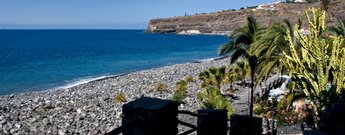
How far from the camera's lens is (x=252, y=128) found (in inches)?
252

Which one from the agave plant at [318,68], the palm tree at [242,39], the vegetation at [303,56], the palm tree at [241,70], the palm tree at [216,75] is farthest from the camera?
the palm tree at [241,70]

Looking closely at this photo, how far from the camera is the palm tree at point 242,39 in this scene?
18.2 meters

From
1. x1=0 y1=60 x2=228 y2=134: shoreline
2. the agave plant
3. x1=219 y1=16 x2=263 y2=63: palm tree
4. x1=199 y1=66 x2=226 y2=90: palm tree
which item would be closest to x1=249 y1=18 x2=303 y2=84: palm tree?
x1=219 y1=16 x2=263 y2=63: palm tree

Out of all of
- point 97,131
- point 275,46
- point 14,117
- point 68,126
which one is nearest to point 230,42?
point 275,46

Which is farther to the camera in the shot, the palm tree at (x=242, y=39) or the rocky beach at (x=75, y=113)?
the rocky beach at (x=75, y=113)

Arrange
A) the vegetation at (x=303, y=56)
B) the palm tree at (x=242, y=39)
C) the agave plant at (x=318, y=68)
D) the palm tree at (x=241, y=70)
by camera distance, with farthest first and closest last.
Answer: the palm tree at (x=241, y=70) → the palm tree at (x=242, y=39) → the vegetation at (x=303, y=56) → the agave plant at (x=318, y=68)

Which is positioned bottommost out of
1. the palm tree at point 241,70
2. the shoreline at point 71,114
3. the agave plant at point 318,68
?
the shoreline at point 71,114

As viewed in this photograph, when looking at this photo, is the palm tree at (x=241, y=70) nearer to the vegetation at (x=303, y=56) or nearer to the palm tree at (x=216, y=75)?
the palm tree at (x=216, y=75)

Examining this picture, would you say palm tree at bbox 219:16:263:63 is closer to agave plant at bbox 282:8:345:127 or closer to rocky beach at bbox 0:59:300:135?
rocky beach at bbox 0:59:300:135

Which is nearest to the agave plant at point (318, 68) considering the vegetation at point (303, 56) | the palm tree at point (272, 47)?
the vegetation at point (303, 56)

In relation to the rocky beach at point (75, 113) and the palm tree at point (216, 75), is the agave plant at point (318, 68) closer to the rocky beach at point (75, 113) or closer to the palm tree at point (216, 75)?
the rocky beach at point (75, 113)

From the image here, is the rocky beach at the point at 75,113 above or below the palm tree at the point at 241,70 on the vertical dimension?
below

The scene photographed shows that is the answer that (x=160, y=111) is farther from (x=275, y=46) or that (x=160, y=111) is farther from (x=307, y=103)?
(x=307, y=103)

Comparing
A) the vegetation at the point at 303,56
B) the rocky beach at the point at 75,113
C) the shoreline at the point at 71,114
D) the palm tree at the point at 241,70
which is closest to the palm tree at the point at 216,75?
the rocky beach at the point at 75,113
